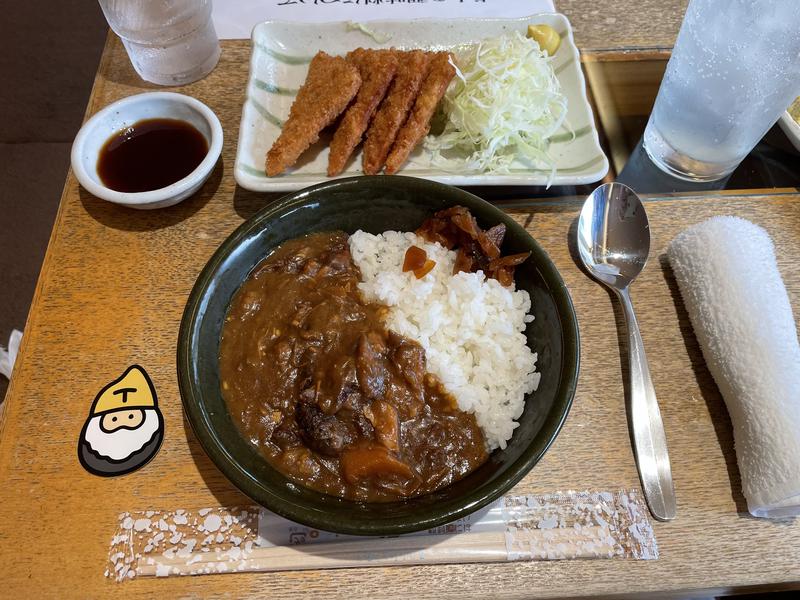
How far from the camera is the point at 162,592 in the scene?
1.56 metres

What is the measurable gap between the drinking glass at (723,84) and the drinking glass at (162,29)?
6.85 feet

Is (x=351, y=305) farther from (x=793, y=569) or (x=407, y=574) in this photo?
(x=793, y=569)

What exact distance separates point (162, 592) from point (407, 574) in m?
0.68

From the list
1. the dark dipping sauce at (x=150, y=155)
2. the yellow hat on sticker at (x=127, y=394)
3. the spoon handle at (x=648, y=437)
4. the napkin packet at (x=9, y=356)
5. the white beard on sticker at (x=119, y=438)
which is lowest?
the napkin packet at (x=9, y=356)

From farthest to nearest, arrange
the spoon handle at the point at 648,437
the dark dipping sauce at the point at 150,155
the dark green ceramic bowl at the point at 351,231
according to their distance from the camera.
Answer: the dark dipping sauce at the point at 150,155 < the spoon handle at the point at 648,437 < the dark green ceramic bowl at the point at 351,231

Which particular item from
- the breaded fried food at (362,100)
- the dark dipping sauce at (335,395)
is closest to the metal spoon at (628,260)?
the dark dipping sauce at (335,395)

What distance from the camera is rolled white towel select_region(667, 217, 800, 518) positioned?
1647 millimetres

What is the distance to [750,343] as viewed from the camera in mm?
1818

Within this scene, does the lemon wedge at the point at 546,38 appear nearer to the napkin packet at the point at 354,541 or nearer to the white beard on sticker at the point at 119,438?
the napkin packet at the point at 354,541

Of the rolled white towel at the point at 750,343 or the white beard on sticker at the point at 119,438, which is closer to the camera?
the rolled white towel at the point at 750,343

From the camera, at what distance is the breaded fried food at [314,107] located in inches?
90.1

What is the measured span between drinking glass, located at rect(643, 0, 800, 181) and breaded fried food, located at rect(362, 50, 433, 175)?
103 centimetres

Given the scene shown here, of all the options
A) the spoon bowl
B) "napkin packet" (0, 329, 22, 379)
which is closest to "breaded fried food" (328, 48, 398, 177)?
the spoon bowl

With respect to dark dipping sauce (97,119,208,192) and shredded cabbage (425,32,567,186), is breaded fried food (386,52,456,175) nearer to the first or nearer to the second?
shredded cabbage (425,32,567,186)
